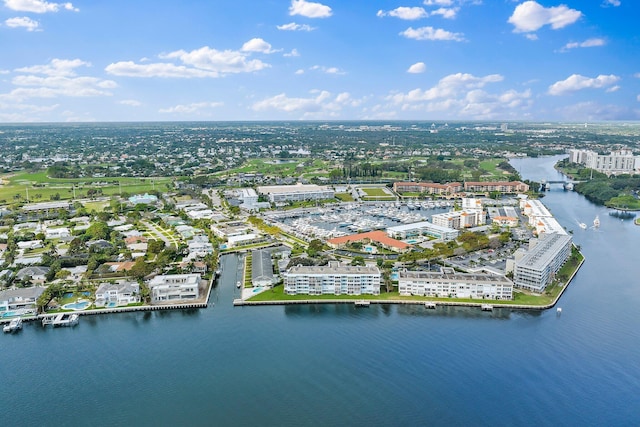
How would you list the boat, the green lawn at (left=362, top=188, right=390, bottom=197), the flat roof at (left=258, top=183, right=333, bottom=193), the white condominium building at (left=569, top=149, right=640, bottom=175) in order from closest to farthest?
the boat → the flat roof at (left=258, top=183, right=333, bottom=193) → the green lawn at (left=362, top=188, right=390, bottom=197) → the white condominium building at (left=569, top=149, right=640, bottom=175)

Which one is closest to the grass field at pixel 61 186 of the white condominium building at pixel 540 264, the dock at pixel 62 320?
the dock at pixel 62 320

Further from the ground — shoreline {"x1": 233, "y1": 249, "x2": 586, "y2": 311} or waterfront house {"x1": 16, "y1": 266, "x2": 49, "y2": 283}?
waterfront house {"x1": 16, "y1": 266, "x2": 49, "y2": 283}

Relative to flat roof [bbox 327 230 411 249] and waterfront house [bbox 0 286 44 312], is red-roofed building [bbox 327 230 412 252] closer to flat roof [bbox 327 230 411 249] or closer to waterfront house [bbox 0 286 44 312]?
flat roof [bbox 327 230 411 249]

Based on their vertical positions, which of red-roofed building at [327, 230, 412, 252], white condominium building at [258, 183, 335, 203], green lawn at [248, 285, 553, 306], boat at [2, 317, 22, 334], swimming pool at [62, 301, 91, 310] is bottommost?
boat at [2, 317, 22, 334]

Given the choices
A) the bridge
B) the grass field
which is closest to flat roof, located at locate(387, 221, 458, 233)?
the bridge

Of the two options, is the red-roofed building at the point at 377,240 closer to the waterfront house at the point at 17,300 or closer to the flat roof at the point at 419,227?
the flat roof at the point at 419,227

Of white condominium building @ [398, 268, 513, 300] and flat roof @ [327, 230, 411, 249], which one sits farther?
flat roof @ [327, 230, 411, 249]

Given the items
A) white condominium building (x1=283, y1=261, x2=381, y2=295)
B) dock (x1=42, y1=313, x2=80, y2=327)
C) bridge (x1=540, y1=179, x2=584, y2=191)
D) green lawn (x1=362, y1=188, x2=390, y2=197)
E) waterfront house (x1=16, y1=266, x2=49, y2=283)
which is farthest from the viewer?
bridge (x1=540, y1=179, x2=584, y2=191)
